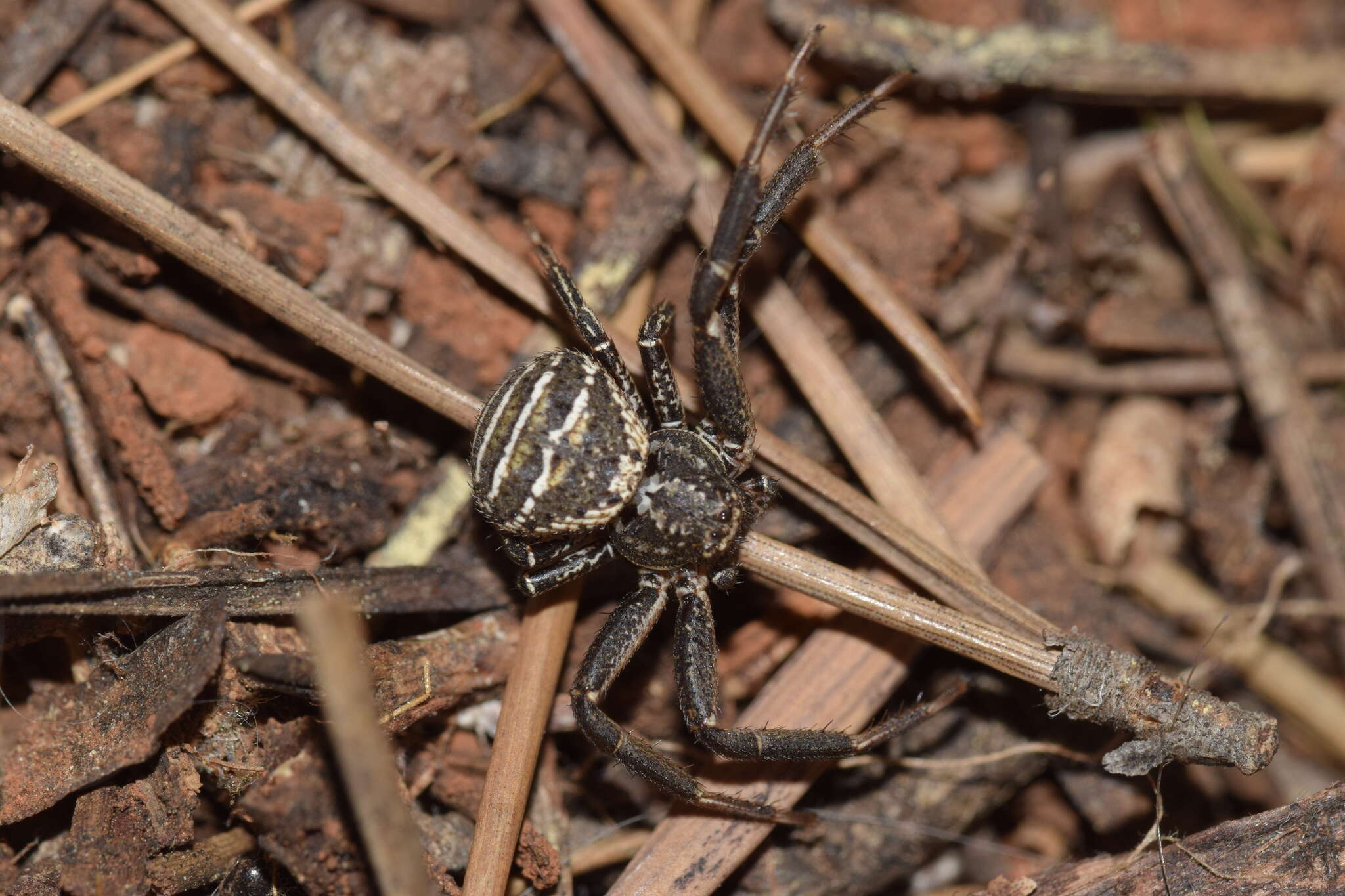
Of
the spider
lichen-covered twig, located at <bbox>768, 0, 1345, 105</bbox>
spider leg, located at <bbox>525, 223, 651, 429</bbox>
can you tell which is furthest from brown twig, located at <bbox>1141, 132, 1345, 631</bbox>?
spider leg, located at <bbox>525, 223, 651, 429</bbox>

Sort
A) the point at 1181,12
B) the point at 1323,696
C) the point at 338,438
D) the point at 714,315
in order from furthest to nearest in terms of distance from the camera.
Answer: the point at 1181,12
the point at 1323,696
the point at 338,438
the point at 714,315

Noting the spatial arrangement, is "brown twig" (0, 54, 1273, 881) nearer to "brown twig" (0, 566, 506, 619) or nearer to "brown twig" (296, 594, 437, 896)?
"brown twig" (0, 566, 506, 619)

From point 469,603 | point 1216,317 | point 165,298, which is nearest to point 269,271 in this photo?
point 165,298

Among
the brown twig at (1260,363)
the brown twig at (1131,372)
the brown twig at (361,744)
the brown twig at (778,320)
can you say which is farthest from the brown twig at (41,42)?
the brown twig at (1260,363)

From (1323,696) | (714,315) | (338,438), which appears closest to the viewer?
(714,315)

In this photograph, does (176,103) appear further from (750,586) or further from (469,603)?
(750,586)

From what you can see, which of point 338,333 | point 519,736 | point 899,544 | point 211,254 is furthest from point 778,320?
point 211,254

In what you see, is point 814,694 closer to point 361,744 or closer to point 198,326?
point 361,744
